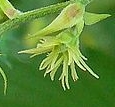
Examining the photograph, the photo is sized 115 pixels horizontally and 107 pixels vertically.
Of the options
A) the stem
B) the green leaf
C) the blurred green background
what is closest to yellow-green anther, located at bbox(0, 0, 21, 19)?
the stem

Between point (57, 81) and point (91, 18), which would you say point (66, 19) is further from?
point (57, 81)

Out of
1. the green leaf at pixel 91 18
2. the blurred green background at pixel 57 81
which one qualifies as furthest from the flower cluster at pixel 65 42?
the blurred green background at pixel 57 81

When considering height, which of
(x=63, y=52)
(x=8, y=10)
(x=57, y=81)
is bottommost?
(x=63, y=52)

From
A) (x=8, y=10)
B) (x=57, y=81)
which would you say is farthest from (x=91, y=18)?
(x=57, y=81)

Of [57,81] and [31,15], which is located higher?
[57,81]

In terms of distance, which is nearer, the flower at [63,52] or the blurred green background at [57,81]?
the flower at [63,52]

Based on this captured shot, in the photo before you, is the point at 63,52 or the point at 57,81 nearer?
the point at 63,52

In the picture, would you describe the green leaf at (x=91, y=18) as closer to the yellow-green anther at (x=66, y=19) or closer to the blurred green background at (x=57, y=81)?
the yellow-green anther at (x=66, y=19)
